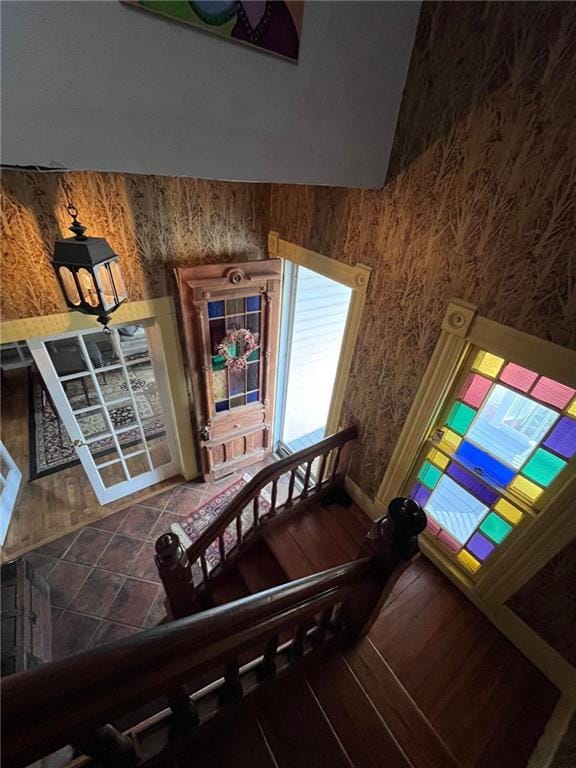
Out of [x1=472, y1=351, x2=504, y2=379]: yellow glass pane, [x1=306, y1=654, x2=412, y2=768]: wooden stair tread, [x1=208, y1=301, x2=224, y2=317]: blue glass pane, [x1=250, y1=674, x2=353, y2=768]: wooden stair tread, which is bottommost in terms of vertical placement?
[x1=306, y1=654, x2=412, y2=768]: wooden stair tread

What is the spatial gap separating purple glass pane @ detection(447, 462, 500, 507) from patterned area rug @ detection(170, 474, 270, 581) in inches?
60.5

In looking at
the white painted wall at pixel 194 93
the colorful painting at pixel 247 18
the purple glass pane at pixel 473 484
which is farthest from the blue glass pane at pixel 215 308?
the purple glass pane at pixel 473 484

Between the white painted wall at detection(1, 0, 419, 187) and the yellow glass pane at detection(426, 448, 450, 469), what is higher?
the white painted wall at detection(1, 0, 419, 187)

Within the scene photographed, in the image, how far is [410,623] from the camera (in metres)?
1.70

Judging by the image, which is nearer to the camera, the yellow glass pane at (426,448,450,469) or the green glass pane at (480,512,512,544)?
the green glass pane at (480,512,512,544)

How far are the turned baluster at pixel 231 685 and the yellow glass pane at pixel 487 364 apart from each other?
5.10 feet

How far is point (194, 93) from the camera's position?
3.18 feet

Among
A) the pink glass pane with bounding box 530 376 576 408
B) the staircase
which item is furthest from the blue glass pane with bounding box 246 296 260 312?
the pink glass pane with bounding box 530 376 576 408

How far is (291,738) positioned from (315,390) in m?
2.67

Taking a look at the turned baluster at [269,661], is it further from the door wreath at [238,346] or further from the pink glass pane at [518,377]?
the door wreath at [238,346]

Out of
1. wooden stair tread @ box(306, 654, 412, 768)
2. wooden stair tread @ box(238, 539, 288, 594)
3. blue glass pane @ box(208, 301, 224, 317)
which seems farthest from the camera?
blue glass pane @ box(208, 301, 224, 317)

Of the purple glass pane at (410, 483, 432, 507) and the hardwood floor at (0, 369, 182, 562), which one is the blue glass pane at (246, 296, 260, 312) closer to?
the purple glass pane at (410, 483, 432, 507)

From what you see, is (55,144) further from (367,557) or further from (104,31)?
(367,557)

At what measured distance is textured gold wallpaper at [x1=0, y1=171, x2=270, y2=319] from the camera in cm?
164
